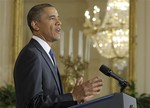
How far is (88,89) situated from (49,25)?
1.70 ft

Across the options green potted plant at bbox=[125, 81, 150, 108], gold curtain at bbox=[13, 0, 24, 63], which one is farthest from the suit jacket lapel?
gold curtain at bbox=[13, 0, 24, 63]

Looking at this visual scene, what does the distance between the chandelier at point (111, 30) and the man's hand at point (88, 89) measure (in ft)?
10.9

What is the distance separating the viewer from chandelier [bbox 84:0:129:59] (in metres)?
5.19

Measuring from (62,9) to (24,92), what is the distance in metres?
3.44

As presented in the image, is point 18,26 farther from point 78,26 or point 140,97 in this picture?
point 140,97

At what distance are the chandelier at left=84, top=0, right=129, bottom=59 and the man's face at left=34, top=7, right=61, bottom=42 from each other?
2989 mm

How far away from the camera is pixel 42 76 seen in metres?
2.03

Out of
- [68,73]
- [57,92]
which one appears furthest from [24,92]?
[68,73]

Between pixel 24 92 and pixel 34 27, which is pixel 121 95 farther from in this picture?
pixel 34 27

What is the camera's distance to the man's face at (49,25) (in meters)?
2.19

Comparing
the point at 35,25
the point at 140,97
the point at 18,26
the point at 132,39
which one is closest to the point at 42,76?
the point at 35,25

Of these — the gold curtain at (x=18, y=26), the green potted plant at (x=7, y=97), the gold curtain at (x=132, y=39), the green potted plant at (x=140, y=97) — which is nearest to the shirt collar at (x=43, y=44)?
the green potted plant at (x=140, y=97)

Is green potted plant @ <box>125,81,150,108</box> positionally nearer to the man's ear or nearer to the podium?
the man's ear

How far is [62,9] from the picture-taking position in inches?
210
